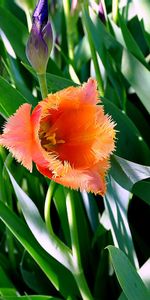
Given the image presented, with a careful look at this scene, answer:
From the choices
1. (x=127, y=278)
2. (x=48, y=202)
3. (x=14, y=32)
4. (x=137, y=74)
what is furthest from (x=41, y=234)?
(x=14, y=32)

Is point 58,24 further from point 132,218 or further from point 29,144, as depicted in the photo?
point 29,144

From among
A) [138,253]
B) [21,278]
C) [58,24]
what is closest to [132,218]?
[138,253]

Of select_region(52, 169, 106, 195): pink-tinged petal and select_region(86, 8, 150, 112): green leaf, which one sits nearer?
select_region(52, 169, 106, 195): pink-tinged petal

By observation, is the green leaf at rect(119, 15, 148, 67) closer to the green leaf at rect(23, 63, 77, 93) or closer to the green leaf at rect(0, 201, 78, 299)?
the green leaf at rect(23, 63, 77, 93)

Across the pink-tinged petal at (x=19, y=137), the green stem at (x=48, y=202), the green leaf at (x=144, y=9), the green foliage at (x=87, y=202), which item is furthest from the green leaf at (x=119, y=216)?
the green leaf at (x=144, y=9)

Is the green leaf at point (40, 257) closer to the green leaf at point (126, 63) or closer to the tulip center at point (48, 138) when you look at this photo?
the tulip center at point (48, 138)

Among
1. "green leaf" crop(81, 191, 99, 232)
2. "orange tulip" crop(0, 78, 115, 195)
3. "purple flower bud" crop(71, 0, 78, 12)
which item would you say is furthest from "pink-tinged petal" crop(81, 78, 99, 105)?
"purple flower bud" crop(71, 0, 78, 12)

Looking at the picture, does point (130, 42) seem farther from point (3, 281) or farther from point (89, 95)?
point (3, 281)
